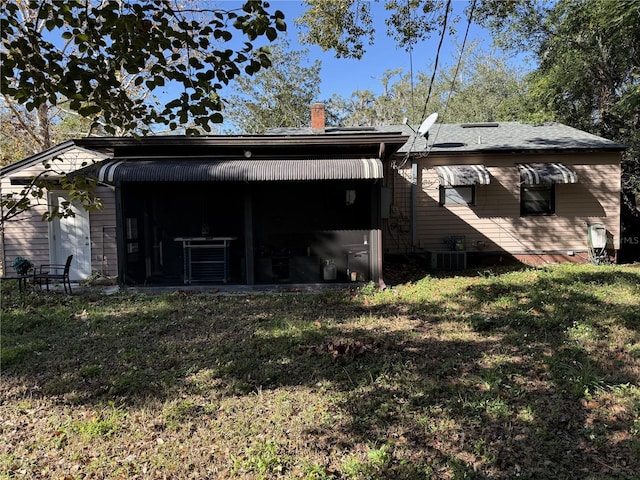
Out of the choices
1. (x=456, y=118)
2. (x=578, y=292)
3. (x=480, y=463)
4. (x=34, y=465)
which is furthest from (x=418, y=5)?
(x=456, y=118)

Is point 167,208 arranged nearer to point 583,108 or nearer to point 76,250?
point 76,250

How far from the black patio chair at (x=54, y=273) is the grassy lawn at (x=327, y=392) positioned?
53.1 inches

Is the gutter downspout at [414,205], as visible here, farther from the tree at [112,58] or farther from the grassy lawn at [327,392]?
the tree at [112,58]

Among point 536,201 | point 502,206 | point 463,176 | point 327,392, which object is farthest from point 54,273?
point 536,201

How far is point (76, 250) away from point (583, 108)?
15678 millimetres

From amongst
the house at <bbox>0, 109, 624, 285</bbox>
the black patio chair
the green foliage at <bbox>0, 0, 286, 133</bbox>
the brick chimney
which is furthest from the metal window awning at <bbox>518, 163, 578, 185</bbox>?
the black patio chair

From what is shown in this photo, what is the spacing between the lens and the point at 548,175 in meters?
9.86

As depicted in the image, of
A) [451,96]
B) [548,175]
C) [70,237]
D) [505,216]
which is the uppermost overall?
[451,96]

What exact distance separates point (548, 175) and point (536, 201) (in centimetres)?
111

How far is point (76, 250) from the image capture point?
9703mm

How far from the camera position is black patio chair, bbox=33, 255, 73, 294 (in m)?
7.74

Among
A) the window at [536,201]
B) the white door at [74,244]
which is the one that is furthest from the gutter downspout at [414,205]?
the white door at [74,244]

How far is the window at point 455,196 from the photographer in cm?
1070

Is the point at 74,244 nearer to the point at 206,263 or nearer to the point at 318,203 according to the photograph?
the point at 206,263
